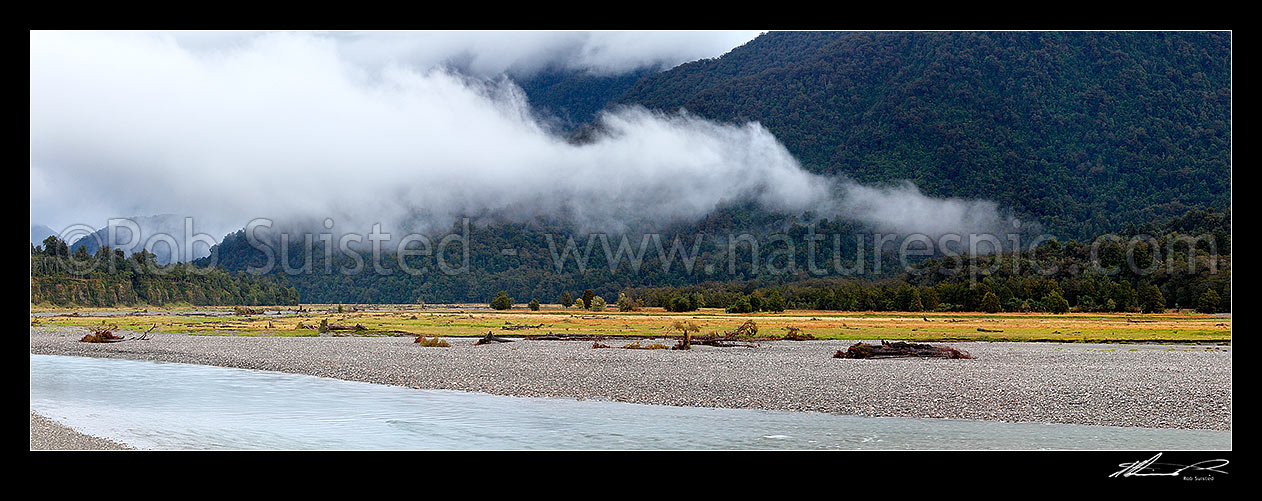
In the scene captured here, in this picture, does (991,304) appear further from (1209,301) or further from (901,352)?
(901,352)

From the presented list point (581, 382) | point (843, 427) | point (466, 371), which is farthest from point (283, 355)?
point (843, 427)

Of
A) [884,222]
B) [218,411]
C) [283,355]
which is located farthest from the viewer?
[884,222]

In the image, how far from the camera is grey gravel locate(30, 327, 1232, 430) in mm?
20953

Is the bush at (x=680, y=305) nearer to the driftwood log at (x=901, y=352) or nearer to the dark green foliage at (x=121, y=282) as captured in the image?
the driftwood log at (x=901, y=352)

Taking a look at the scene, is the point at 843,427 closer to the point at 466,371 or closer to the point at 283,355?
the point at 466,371

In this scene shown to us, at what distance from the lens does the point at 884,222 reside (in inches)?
6644

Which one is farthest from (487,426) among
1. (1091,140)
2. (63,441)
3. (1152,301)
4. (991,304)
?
(1091,140)

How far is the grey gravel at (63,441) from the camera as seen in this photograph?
1580 centimetres
